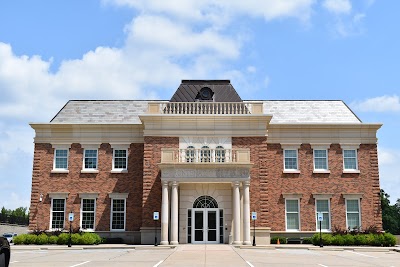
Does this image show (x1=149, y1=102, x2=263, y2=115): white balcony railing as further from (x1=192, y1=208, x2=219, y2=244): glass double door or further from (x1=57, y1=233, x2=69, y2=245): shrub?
(x1=57, y1=233, x2=69, y2=245): shrub

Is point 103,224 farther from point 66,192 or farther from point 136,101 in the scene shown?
point 136,101

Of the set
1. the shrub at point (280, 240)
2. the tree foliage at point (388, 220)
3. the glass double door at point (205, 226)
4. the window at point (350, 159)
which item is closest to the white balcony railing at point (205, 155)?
the glass double door at point (205, 226)

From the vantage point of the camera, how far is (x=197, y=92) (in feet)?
128

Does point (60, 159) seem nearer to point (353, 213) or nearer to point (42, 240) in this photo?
point (42, 240)

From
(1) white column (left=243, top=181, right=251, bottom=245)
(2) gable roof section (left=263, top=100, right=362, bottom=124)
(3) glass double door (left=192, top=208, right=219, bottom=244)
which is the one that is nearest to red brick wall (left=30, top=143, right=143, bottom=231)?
(3) glass double door (left=192, top=208, right=219, bottom=244)

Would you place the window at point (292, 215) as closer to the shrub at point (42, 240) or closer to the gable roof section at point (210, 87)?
the gable roof section at point (210, 87)

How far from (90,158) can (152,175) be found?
20.3 feet

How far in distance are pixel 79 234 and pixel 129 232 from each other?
12.4 ft

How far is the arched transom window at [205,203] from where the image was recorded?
3462 centimetres

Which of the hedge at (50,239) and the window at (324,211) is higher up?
the window at (324,211)

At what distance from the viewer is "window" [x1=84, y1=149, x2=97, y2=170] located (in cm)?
3809

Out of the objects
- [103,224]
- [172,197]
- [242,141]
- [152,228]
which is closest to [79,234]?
[103,224]

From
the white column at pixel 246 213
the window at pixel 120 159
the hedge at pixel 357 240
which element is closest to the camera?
the white column at pixel 246 213

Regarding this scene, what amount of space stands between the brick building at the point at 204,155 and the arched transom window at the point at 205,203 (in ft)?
0.24
